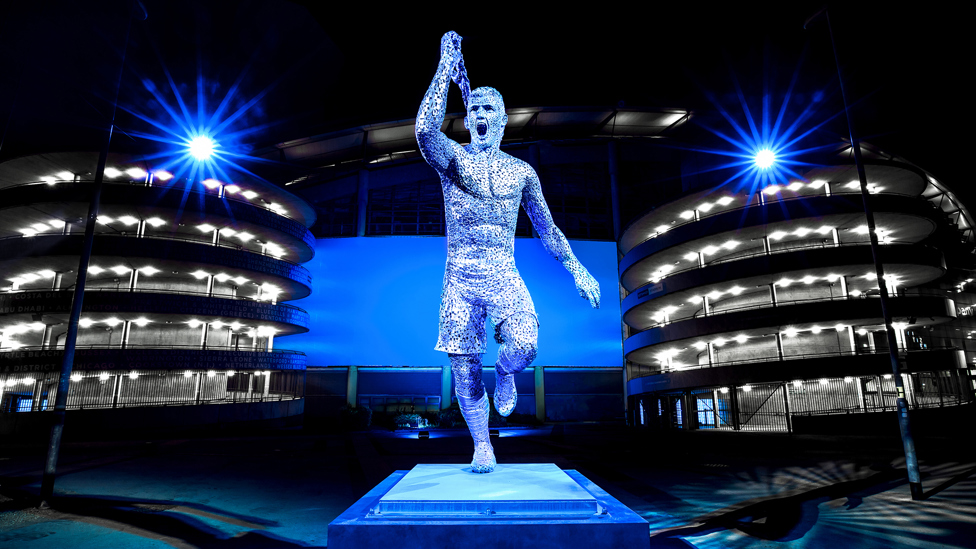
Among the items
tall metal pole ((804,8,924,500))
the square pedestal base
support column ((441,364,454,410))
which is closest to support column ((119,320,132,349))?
support column ((441,364,454,410))

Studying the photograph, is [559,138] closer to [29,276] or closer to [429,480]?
[29,276]

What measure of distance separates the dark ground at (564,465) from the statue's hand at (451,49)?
4.90 meters

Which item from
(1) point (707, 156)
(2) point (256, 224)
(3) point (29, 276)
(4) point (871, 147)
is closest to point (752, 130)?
(1) point (707, 156)

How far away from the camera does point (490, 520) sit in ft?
10.2

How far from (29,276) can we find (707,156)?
42590mm

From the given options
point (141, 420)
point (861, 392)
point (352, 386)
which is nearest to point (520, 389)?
point (352, 386)

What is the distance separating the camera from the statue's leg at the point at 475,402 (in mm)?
4672

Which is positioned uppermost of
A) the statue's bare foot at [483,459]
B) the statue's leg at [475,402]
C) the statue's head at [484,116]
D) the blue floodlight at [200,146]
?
the blue floodlight at [200,146]

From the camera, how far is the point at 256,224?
2909 centimetres

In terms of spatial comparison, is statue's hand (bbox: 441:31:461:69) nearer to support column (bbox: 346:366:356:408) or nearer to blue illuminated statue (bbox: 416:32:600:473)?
blue illuminated statue (bbox: 416:32:600:473)

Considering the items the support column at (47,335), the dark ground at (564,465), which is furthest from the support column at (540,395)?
the support column at (47,335)

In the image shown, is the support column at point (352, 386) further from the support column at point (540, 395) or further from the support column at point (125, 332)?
the support column at point (125, 332)

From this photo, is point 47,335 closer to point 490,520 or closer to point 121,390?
point 121,390

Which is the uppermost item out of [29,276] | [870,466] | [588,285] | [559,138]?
[559,138]
